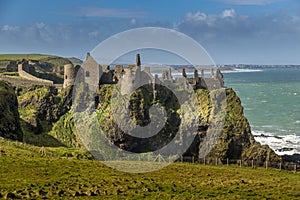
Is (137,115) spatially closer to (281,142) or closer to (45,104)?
(45,104)

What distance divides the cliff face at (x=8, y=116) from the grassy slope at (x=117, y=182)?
26.1 meters

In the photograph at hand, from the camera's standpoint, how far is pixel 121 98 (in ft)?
322

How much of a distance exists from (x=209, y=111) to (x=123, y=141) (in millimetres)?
22578

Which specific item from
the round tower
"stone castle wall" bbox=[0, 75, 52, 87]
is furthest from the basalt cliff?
"stone castle wall" bbox=[0, 75, 52, 87]

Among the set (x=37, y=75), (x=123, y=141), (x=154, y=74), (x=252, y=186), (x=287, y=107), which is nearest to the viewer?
(x=252, y=186)

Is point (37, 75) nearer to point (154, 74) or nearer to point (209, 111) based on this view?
point (154, 74)

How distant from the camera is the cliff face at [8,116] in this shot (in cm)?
7050

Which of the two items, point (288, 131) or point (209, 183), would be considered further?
point (288, 131)

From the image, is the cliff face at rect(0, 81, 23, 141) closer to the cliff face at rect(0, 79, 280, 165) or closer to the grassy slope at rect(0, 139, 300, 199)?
the cliff face at rect(0, 79, 280, 165)

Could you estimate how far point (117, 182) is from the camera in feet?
118

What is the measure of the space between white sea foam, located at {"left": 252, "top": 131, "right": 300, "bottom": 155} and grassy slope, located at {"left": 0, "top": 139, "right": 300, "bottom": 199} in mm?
60767

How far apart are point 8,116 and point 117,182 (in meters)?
44.9

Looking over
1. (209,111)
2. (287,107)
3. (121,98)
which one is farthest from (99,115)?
(287,107)

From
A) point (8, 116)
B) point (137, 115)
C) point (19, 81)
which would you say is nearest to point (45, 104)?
point (19, 81)
